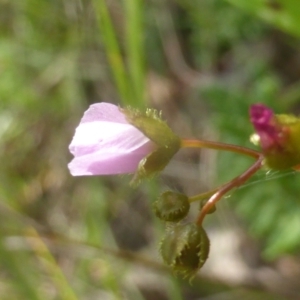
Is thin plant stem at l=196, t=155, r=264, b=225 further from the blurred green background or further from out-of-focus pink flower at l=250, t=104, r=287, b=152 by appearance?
the blurred green background

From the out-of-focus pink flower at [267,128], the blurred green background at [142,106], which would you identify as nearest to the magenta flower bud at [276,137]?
the out-of-focus pink flower at [267,128]

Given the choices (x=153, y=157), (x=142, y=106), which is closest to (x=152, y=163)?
(x=153, y=157)

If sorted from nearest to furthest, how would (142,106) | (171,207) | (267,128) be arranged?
(267,128) < (171,207) < (142,106)

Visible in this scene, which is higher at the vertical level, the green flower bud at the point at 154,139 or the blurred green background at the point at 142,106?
the blurred green background at the point at 142,106

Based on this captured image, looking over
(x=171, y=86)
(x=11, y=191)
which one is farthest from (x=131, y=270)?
(x=171, y=86)

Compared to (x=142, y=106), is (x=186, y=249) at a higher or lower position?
lower

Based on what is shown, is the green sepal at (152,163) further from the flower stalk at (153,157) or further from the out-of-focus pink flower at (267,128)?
the out-of-focus pink flower at (267,128)

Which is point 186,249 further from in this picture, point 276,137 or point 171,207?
point 276,137
